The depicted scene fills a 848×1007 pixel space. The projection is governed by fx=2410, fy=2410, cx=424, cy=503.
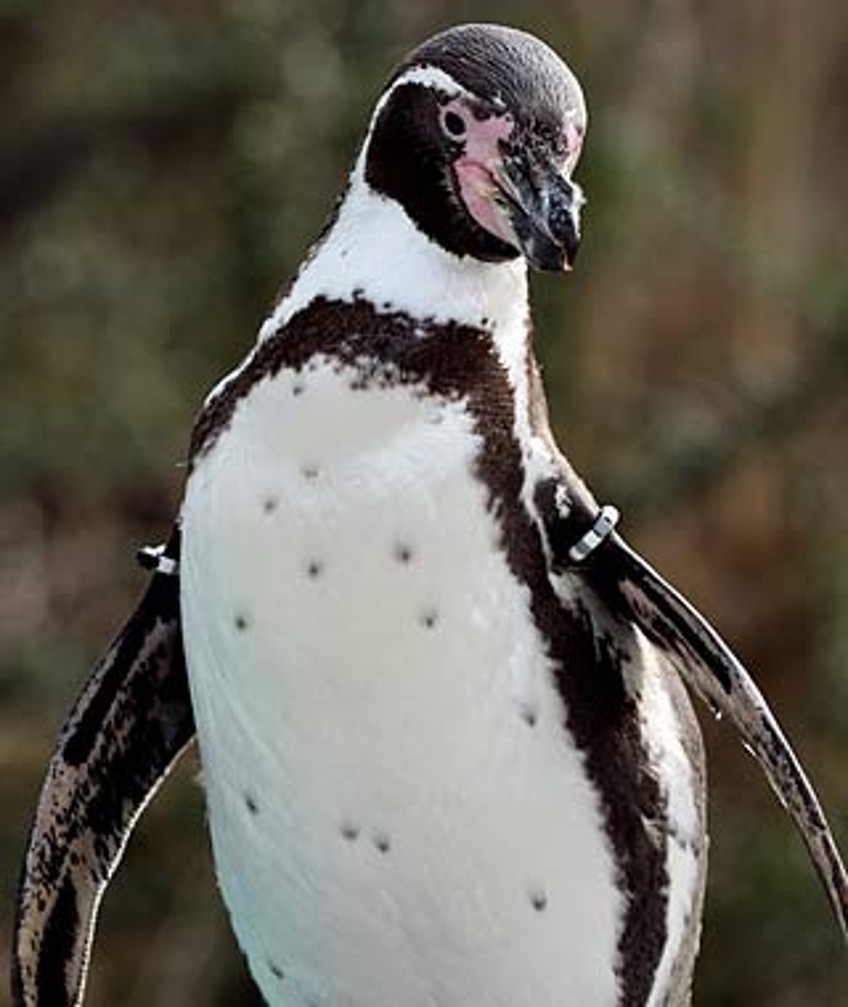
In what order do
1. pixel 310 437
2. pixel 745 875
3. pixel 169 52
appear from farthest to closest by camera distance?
pixel 169 52, pixel 745 875, pixel 310 437

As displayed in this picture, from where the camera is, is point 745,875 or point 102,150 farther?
point 102,150

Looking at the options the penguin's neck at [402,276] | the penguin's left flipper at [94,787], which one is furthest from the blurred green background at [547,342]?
the penguin's neck at [402,276]

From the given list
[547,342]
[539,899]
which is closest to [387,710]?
[539,899]

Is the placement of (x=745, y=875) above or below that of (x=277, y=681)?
above

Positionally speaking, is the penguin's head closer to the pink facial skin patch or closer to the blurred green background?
the pink facial skin patch

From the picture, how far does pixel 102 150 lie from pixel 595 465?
2.68 ft

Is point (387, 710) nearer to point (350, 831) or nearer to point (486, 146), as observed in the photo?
point (350, 831)

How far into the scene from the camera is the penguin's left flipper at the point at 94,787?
1.03 metres

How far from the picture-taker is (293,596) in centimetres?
92

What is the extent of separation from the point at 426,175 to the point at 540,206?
0.06 meters

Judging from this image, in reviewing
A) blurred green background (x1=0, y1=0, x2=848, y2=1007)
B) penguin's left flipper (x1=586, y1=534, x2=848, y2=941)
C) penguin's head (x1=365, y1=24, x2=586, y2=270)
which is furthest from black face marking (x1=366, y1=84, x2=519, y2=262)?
blurred green background (x1=0, y1=0, x2=848, y2=1007)

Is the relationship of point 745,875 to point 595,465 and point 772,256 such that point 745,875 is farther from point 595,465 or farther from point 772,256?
point 772,256

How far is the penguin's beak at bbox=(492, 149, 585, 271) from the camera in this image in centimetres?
85

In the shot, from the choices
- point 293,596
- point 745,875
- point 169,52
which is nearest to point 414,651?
point 293,596
